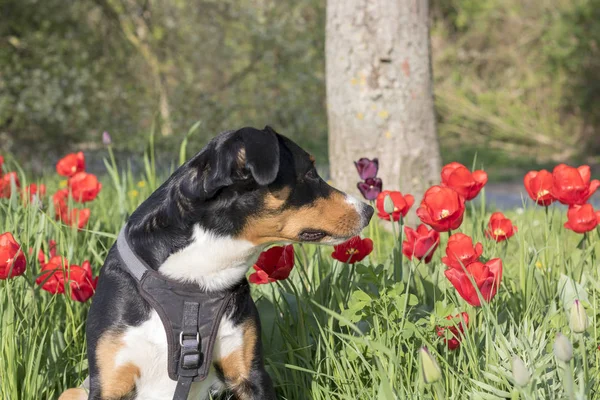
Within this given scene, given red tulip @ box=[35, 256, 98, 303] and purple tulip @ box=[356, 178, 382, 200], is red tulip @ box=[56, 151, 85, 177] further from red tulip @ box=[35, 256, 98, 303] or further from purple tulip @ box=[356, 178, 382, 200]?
purple tulip @ box=[356, 178, 382, 200]

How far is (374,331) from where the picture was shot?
2746 mm

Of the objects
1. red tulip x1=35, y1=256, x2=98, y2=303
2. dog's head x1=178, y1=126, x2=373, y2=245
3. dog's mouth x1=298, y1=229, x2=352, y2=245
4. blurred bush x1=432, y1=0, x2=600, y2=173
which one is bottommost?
blurred bush x1=432, y1=0, x2=600, y2=173

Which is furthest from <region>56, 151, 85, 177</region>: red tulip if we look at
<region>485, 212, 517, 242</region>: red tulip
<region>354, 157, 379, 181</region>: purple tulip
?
<region>485, 212, 517, 242</region>: red tulip

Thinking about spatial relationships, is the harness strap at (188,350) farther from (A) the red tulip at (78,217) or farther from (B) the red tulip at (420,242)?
(A) the red tulip at (78,217)

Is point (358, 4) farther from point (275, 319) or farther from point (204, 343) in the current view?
point (204, 343)

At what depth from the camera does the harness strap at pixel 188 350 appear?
2375 mm

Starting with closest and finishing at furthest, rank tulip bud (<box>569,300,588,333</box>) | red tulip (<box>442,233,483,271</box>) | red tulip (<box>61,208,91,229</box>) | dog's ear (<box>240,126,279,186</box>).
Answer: tulip bud (<box>569,300,588,333</box>) → dog's ear (<box>240,126,279,186</box>) → red tulip (<box>442,233,483,271</box>) → red tulip (<box>61,208,91,229</box>)

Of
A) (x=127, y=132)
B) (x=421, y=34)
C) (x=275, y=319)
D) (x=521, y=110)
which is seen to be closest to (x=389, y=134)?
(x=421, y=34)

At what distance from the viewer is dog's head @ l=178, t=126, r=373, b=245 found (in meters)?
2.33

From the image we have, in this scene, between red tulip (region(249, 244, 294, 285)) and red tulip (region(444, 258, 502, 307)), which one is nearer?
red tulip (region(444, 258, 502, 307))

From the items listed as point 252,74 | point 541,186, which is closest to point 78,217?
point 541,186

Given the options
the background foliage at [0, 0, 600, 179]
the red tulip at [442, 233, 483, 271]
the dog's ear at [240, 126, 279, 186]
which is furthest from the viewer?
the background foliage at [0, 0, 600, 179]

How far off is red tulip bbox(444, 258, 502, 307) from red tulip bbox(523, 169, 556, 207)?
728 mm

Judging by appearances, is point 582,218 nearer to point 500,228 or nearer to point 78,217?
point 500,228
